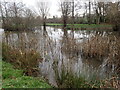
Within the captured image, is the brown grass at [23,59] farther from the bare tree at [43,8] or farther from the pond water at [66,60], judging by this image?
the bare tree at [43,8]

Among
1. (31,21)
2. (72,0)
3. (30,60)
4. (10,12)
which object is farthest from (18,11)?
(30,60)

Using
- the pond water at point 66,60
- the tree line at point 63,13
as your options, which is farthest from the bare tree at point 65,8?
the pond water at point 66,60

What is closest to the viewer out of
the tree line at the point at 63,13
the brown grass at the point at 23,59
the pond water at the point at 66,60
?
the pond water at the point at 66,60

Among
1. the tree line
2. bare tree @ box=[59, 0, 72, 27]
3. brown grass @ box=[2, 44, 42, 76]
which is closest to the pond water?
brown grass @ box=[2, 44, 42, 76]

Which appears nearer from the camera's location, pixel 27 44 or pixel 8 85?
pixel 8 85

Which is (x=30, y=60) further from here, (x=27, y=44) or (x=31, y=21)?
(x=31, y=21)

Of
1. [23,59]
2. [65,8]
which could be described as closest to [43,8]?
[65,8]

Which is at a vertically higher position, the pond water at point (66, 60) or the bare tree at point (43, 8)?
the bare tree at point (43, 8)

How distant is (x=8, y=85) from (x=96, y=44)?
4.26 meters

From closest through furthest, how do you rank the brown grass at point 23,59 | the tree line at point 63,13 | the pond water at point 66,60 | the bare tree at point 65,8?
the pond water at point 66,60, the brown grass at point 23,59, the tree line at point 63,13, the bare tree at point 65,8

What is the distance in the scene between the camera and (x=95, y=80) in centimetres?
312

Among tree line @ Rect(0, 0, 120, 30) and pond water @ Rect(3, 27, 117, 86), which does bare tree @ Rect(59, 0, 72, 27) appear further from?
pond water @ Rect(3, 27, 117, 86)

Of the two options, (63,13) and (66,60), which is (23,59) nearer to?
(66,60)

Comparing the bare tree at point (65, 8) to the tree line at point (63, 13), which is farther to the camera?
the bare tree at point (65, 8)
